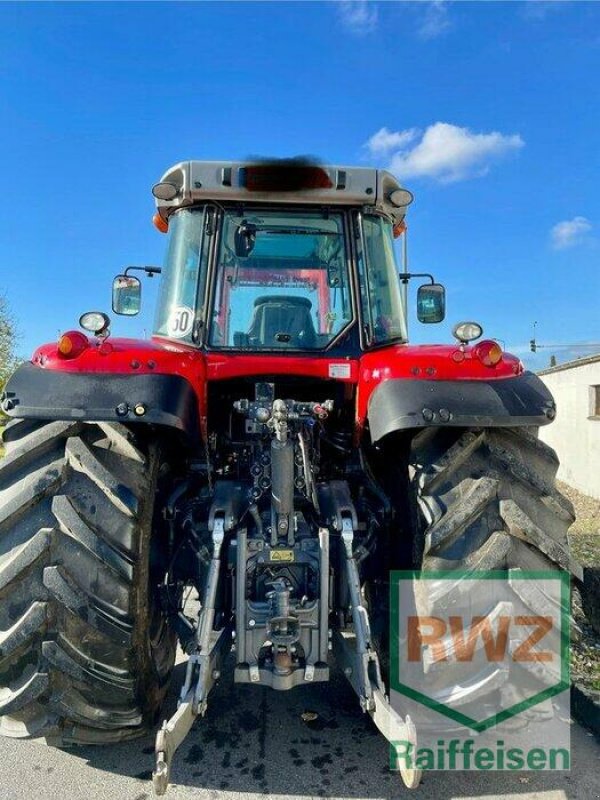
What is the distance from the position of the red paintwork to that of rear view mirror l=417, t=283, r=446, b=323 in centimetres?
121

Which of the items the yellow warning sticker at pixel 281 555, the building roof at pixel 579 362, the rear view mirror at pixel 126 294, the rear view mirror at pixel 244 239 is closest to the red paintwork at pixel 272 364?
the rear view mirror at pixel 244 239

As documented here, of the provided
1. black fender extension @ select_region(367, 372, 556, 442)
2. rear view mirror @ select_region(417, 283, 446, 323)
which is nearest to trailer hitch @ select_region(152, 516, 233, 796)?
black fender extension @ select_region(367, 372, 556, 442)

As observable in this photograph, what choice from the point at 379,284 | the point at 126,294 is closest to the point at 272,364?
the point at 379,284

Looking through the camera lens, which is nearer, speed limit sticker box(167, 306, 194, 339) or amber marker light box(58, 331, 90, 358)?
amber marker light box(58, 331, 90, 358)

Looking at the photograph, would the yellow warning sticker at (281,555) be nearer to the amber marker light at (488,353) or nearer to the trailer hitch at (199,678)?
the trailer hitch at (199,678)

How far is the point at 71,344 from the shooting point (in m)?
2.56

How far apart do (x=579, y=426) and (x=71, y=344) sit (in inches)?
457

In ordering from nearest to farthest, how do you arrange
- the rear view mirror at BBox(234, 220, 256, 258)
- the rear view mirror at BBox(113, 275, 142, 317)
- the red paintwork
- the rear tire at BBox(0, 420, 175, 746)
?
the rear tire at BBox(0, 420, 175, 746) → the red paintwork → the rear view mirror at BBox(234, 220, 256, 258) → the rear view mirror at BBox(113, 275, 142, 317)

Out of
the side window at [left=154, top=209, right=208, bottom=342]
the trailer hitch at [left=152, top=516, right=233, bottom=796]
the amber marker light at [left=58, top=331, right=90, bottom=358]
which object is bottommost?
the trailer hitch at [left=152, top=516, right=233, bottom=796]

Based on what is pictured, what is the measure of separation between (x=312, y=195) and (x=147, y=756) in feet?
8.74

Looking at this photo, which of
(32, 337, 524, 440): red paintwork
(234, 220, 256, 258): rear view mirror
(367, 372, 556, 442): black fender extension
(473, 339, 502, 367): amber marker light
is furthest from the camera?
(234, 220, 256, 258): rear view mirror

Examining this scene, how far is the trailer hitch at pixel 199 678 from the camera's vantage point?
188 cm

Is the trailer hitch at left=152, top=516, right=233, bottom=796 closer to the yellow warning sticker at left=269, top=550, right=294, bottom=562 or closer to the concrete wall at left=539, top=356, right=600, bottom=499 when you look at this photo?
the yellow warning sticker at left=269, top=550, right=294, bottom=562

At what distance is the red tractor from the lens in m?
2.27
